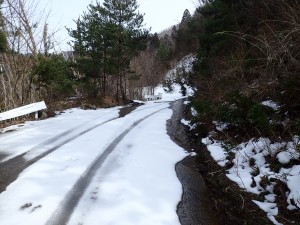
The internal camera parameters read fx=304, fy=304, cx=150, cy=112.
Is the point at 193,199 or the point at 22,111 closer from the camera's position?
the point at 193,199

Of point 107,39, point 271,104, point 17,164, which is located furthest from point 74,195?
point 107,39

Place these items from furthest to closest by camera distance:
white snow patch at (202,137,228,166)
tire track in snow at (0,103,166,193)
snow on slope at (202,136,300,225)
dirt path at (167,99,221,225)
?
1. white snow patch at (202,137,228,166)
2. tire track in snow at (0,103,166,193)
3. snow on slope at (202,136,300,225)
4. dirt path at (167,99,221,225)

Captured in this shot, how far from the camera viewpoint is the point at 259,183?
6.04 metres

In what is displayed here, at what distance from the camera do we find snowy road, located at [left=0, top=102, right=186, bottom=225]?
4.56 m

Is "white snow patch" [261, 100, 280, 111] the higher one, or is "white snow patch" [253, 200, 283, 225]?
"white snow patch" [261, 100, 280, 111]

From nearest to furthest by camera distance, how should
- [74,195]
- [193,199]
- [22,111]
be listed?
[74,195] < [193,199] < [22,111]

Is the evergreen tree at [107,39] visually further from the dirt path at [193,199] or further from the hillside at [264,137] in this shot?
the dirt path at [193,199]

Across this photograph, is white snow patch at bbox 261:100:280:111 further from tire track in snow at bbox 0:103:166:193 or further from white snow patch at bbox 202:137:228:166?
tire track in snow at bbox 0:103:166:193

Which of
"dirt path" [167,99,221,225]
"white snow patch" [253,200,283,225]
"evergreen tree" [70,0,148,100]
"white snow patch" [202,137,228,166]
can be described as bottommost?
"white snow patch" [253,200,283,225]

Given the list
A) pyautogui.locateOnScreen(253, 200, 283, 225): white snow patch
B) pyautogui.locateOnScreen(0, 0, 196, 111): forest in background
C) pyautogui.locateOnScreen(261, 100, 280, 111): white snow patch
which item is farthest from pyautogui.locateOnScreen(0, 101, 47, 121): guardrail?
pyautogui.locateOnScreen(253, 200, 283, 225): white snow patch

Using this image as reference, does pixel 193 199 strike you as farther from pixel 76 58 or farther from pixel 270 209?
pixel 76 58

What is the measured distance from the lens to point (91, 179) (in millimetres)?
5930

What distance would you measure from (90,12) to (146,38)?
21.3 feet

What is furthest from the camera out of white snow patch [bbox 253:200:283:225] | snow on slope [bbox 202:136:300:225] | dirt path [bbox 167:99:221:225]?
snow on slope [bbox 202:136:300:225]
